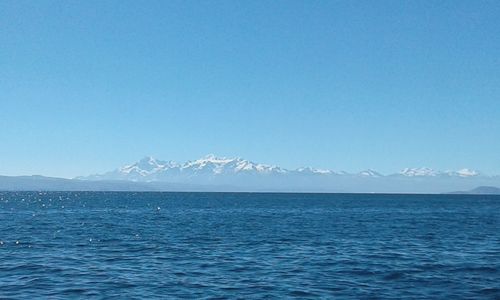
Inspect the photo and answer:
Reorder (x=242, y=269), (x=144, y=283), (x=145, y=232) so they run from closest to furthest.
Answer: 1. (x=144, y=283)
2. (x=242, y=269)
3. (x=145, y=232)

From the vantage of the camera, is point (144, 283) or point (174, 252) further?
point (174, 252)

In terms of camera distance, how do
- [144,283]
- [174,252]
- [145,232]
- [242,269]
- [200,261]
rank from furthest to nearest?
[145,232] < [174,252] < [200,261] < [242,269] < [144,283]

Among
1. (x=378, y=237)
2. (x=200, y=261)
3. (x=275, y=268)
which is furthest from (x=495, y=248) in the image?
(x=200, y=261)

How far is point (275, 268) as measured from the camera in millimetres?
34406

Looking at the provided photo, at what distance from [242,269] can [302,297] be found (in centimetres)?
822

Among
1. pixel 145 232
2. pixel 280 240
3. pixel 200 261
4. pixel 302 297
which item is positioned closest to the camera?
pixel 302 297

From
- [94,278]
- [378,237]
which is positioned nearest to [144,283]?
[94,278]

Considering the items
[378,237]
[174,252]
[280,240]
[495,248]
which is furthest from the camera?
[378,237]

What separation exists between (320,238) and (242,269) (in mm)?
21054

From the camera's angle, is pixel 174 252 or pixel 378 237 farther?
pixel 378 237

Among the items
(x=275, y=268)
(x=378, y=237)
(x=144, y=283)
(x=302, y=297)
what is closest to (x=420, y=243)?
(x=378, y=237)

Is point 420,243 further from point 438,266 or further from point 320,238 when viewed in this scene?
point 438,266

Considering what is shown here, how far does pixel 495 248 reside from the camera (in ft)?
153

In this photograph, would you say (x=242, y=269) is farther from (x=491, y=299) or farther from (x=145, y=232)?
(x=145, y=232)
